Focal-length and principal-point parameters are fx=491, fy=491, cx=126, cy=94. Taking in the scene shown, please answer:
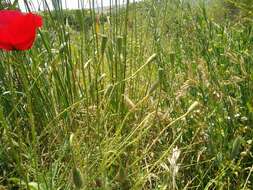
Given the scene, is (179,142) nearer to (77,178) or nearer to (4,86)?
(4,86)

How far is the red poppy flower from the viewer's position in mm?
739

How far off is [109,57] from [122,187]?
58cm

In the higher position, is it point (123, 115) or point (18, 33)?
point (18, 33)

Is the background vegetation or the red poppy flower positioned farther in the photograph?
the background vegetation

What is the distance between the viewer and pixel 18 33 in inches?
29.5

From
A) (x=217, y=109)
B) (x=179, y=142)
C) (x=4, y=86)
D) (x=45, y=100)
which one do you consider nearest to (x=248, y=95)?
(x=217, y=109)

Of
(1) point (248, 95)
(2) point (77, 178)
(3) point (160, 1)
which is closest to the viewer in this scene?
(2) point (77, 178)

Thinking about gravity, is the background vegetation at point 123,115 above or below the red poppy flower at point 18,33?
below

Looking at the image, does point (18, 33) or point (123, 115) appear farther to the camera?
point (123, 115)

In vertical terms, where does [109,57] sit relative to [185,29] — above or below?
above

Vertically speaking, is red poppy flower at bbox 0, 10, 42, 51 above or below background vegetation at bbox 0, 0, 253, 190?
above

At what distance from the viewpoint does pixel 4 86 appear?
1.31m

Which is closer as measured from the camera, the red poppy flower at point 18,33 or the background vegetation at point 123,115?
the red poppy flower at point 18,33

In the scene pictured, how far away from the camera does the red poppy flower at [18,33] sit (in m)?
0.74
